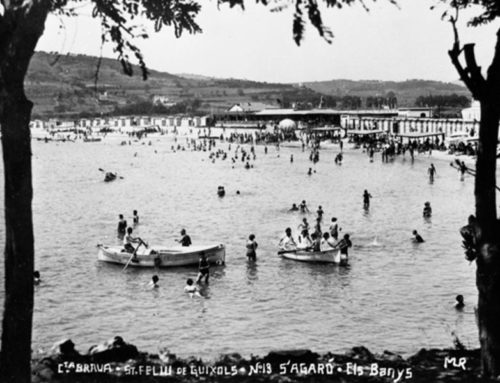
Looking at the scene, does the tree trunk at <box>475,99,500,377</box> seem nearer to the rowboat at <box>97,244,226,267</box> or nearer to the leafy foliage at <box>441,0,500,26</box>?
the leafy foliage at <box>441,0,500,26</box>

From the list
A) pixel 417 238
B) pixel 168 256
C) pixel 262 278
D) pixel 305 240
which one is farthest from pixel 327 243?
pixel 168 256

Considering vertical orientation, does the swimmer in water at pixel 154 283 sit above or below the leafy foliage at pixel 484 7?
below

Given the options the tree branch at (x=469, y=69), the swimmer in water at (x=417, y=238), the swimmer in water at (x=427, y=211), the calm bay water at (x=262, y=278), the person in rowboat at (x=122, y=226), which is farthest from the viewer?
the swimmer in water at (x=427, y=211)

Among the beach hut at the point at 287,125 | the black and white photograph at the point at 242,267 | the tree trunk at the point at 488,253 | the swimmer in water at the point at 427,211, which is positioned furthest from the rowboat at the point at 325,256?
the beach hut at the point at 287,125

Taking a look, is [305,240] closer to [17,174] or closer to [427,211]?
[427,211]

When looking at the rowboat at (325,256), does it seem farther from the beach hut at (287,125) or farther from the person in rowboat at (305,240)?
the beach hut at (287,125)

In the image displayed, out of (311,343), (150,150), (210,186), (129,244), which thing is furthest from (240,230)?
(150,150)

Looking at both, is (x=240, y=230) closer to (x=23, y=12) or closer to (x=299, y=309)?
(x=299, y=309)
